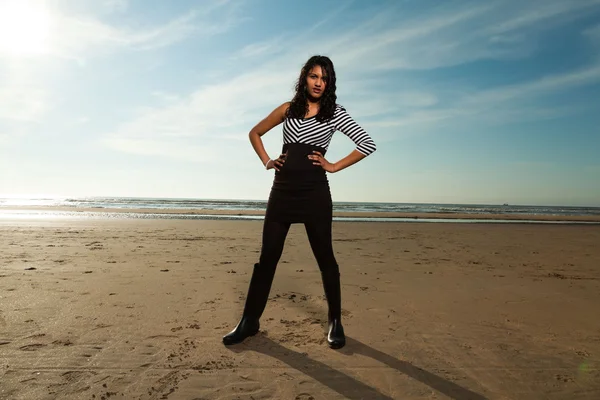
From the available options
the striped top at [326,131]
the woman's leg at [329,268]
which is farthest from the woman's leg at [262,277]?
the striped top at [326,131]

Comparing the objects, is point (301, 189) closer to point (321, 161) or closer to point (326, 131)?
point (321, 161)

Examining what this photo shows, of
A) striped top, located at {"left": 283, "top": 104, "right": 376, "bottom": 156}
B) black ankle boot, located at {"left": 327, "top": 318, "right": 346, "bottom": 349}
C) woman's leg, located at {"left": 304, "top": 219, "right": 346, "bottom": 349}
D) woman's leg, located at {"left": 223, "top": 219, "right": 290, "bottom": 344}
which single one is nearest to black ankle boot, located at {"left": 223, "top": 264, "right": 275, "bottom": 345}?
woman's leg, located at {"left": 223, "top": 219, "right": 290, "bottom": 344}

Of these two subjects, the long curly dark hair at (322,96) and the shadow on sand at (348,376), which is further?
the long curly dark hair at (322,96)

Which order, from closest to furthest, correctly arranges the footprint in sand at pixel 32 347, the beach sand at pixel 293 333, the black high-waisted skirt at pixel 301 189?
the beach sand at pixel 293 333
the footprint in sand at pixel 32 347
the black high-waisted skirt at pixel 301 189

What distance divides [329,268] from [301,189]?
79cm

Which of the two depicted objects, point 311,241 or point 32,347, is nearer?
point 32,347

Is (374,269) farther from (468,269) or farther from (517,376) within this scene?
(517,376)

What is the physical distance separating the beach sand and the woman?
50 cm

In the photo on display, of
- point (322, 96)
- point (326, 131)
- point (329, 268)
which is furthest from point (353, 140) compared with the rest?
point (329, 268)

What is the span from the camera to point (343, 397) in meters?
2.57

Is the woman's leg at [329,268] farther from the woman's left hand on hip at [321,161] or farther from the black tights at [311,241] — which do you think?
the woman's left hand on hip at [321,161]

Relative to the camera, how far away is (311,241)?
3518 mm

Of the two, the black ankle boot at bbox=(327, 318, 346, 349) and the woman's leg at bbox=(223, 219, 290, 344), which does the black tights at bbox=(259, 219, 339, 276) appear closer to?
the woman's leg at bbox=(223, 219, 290, 344)

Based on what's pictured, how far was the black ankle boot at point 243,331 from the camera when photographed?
3.46 meters
